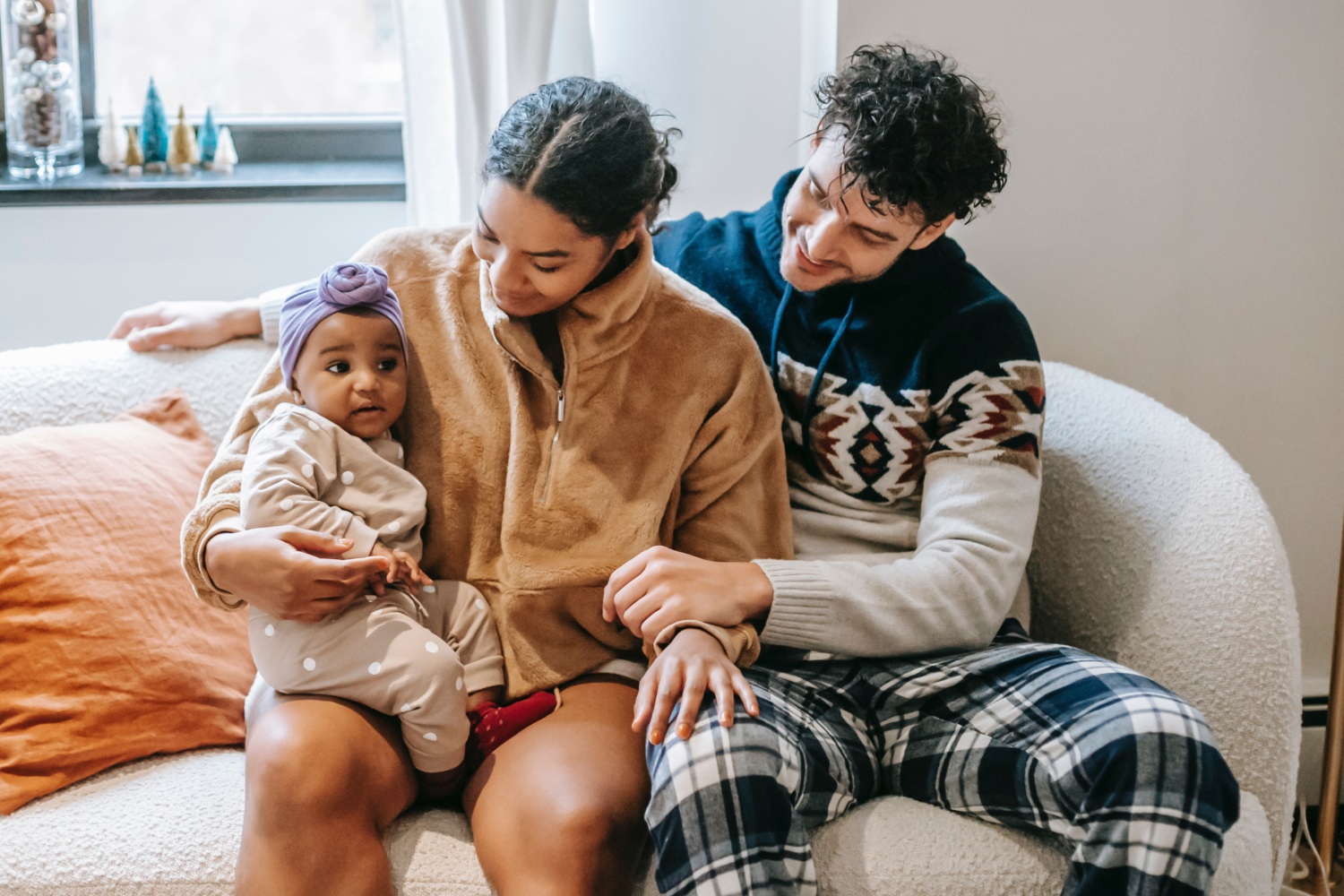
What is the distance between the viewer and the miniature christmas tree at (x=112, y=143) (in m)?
2.13

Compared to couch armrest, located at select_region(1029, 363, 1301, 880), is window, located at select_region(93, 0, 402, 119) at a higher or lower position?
higher

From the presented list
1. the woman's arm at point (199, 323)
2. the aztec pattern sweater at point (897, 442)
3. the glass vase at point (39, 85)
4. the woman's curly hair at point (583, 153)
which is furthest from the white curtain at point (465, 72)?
the glass vase at point (39, 85)

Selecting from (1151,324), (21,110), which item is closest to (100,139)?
(21,110)

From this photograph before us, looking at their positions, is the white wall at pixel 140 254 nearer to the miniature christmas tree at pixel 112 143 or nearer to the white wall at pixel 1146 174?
the white wall at pixel 1146 174

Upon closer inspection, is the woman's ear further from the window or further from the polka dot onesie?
the window

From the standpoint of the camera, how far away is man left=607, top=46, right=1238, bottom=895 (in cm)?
105

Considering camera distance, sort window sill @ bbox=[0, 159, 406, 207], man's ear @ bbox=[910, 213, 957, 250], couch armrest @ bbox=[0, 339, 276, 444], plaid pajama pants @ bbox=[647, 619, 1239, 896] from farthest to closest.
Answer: window sill @ bbox=[0, 159, 406, 207], couch armrest @ bbox=[0, 339, 276, 444], man's ear @ bbox=[910, 213, 957, 250], plaid pajama pants @ bbox=[647, 619, 1239, 896]

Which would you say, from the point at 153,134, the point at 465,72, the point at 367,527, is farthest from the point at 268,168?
the point at 367,527

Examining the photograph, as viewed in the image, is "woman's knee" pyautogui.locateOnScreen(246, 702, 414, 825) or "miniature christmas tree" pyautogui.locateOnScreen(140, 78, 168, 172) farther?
"miniature christmas tree" pyautogui.locateOnScreen(140, 78, 168, 172)

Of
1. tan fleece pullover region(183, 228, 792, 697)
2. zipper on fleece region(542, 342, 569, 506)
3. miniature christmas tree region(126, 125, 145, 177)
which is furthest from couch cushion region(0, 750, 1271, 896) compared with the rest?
miniature christmas tree region(126, 125, 145, 177)

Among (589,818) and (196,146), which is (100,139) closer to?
(196,146)

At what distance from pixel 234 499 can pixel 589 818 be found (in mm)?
504

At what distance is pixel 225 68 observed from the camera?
226 centimetres

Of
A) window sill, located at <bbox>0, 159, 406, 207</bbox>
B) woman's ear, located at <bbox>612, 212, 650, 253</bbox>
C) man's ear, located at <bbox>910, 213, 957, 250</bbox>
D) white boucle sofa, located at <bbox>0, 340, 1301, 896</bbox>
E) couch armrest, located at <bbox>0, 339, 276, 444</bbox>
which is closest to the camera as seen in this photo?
white boucle sofa, located at <bbox>0, 340, 1301, 896</bbox>
